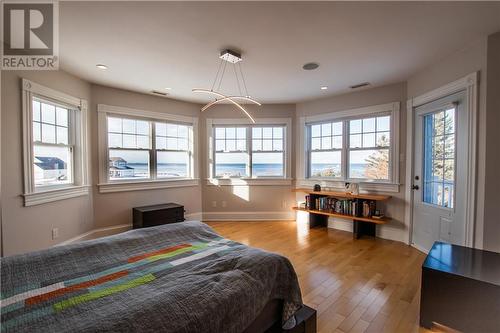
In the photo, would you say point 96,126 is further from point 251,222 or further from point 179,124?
point 251,222

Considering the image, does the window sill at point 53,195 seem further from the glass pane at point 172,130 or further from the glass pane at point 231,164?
the glass pane at point 231,164

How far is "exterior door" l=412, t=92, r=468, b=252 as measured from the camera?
267 cm

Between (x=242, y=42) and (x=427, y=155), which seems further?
(x=427, y=155)

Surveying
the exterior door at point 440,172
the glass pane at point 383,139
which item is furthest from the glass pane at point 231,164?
the exterior door at point 440,172

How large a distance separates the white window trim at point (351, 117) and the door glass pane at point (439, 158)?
1.47 ft

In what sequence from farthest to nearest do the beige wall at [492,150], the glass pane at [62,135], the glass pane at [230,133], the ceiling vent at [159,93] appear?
the glass pane at [230,133]
the ceiling vent at [159,93]
the glass pane at [62,135]
the beige wall at [492,150]

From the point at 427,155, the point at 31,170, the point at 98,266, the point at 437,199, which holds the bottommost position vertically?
the point at 98,266

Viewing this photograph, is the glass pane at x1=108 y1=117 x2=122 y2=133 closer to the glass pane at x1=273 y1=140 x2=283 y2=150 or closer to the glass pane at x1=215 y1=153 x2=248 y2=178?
the glass pane at x1=215 y1=153 x2=248 y2=178

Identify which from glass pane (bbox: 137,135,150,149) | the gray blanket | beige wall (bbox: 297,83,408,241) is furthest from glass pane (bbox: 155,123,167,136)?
beige wall (bbox: 297,83,408,241)

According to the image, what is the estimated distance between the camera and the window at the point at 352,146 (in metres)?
3.81

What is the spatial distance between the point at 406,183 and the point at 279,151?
236 cm

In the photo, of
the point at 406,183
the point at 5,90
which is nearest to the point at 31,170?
the point at 5,90

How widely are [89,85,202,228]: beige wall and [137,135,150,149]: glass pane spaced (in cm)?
53

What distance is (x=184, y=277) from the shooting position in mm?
1278
